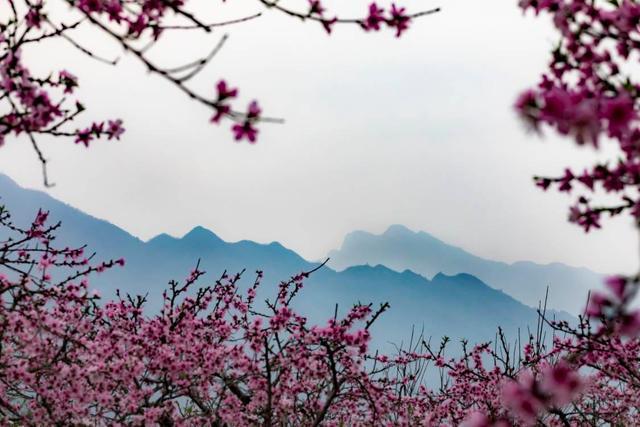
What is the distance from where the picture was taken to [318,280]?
9806cm

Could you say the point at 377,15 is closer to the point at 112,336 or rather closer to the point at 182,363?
the point at 182,363

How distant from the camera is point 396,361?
820cm

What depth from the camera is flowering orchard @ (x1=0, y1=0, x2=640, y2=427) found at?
7.70ft

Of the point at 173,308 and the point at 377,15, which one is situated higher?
the point at 377,15

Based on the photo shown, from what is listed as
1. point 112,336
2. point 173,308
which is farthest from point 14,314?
point 173,308

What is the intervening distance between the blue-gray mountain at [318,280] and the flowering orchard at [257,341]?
6757 cm

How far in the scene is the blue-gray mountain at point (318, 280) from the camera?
78.6 m

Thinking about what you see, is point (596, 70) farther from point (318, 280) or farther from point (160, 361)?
point (318, 280)

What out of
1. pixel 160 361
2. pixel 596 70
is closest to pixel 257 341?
pixel 160 361

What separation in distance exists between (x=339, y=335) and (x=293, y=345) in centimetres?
56

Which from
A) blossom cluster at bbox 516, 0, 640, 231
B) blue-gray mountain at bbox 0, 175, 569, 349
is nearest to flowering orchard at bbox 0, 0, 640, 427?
blossom cluster at bbox 516, 0, 640, 231

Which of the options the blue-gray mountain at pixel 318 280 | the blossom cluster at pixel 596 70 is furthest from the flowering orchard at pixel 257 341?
the blue-gray mountain at pixel 318 280

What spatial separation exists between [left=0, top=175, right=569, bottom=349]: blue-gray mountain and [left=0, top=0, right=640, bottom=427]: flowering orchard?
6757 cm

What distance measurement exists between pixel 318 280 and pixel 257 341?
93683 mm
